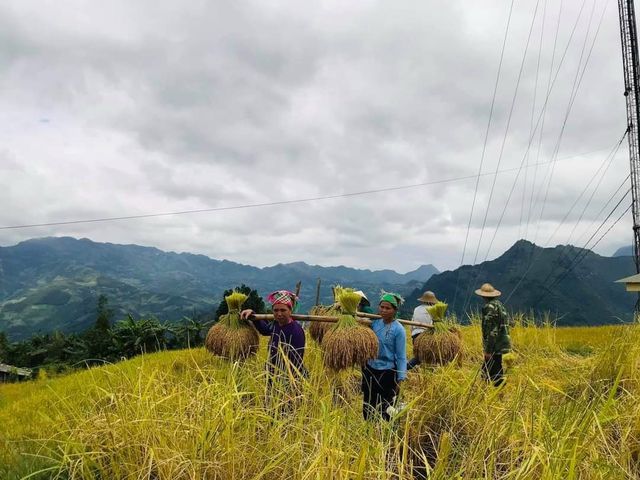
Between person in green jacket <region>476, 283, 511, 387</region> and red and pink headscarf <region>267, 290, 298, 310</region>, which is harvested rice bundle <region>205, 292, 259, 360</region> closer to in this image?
red and pink headscarf <region>267, 290, 298, 310</region>

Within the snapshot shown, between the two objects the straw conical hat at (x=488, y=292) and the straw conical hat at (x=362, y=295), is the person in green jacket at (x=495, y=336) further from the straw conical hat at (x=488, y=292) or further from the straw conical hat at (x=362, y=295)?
the straw conical hat at (x=362, y=295)

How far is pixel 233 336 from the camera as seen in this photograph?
495 cm

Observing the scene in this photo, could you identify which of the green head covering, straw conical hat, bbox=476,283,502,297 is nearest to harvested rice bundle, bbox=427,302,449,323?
the green head covering

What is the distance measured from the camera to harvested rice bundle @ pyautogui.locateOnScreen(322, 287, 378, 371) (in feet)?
14.6

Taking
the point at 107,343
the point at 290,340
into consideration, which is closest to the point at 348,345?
the point at 290,340

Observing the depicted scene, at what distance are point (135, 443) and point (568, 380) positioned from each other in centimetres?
461

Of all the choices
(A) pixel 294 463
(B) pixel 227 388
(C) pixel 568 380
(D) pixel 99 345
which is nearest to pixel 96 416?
(B) pixel 227 388

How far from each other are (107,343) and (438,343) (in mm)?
24144

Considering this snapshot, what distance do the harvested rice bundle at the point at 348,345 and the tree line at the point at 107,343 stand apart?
13036 mm

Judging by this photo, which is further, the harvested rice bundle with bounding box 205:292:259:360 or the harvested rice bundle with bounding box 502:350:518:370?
the harvested rice bundle with bounding box 502:350:518:370

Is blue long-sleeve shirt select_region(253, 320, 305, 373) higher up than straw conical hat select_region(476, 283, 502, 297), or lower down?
lower down

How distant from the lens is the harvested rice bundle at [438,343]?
586 cm

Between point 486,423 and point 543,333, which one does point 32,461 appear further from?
point 543,333

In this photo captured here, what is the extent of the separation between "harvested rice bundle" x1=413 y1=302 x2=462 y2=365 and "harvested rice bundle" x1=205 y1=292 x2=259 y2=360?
2.31 m
